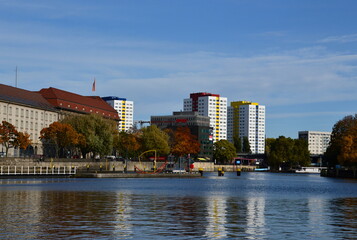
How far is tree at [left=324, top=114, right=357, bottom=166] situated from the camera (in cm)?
16812

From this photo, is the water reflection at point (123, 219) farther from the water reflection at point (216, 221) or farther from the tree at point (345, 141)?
the tree at point (345, 141)

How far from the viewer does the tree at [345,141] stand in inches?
6619

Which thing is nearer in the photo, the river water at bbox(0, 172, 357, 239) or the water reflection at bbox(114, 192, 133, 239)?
the river water at bbox(0, 172, 357, 239)

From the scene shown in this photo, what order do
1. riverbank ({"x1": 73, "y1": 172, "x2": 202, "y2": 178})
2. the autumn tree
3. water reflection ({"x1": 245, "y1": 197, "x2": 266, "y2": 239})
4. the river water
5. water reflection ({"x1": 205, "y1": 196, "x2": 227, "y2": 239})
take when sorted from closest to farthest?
the river water < water reflection ({"x1": 205, "y1": 196, "x2": 227, "y2": 239}) < water reflection ({"x1": 245, "y1": 197, "x2": 266, "y2": 239}) < riverbank ({"x1": 73, "y1": 172, "x2": 202, "y2": 178}) < the autumn tree

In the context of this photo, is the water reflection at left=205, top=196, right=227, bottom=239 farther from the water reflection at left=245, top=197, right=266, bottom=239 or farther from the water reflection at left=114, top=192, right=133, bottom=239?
the water reflection at left=114, top=192, right=133, bottom=239

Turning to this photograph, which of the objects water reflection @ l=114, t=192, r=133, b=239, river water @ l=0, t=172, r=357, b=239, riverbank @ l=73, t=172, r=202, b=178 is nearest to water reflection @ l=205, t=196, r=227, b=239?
river water @ l=0, t=172, r=357, b=239

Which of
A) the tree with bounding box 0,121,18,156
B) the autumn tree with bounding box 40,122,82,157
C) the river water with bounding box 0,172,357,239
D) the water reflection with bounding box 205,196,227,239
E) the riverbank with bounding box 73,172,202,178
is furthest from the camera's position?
the autumn tree with bounding box 40,122,82,157

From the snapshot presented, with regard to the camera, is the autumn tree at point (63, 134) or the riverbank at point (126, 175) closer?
the riverbank at point (126, 175)

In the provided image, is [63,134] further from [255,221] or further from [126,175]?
[255,221]

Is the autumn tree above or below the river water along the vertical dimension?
above

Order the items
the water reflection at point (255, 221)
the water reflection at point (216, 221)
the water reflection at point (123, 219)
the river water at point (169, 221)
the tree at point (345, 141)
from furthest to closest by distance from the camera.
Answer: the tree at point (345, 141) → the water reflection at point (255, 221) → the water reflection at point (123, 219) → the water reflection at point (216, 221) → the river water at point (169, 221)

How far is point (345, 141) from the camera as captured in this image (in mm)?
168750

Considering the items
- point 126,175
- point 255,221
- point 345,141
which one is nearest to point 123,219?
point 255,221

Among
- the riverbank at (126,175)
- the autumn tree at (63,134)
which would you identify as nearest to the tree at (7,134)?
the autumn tree at (63,134)
